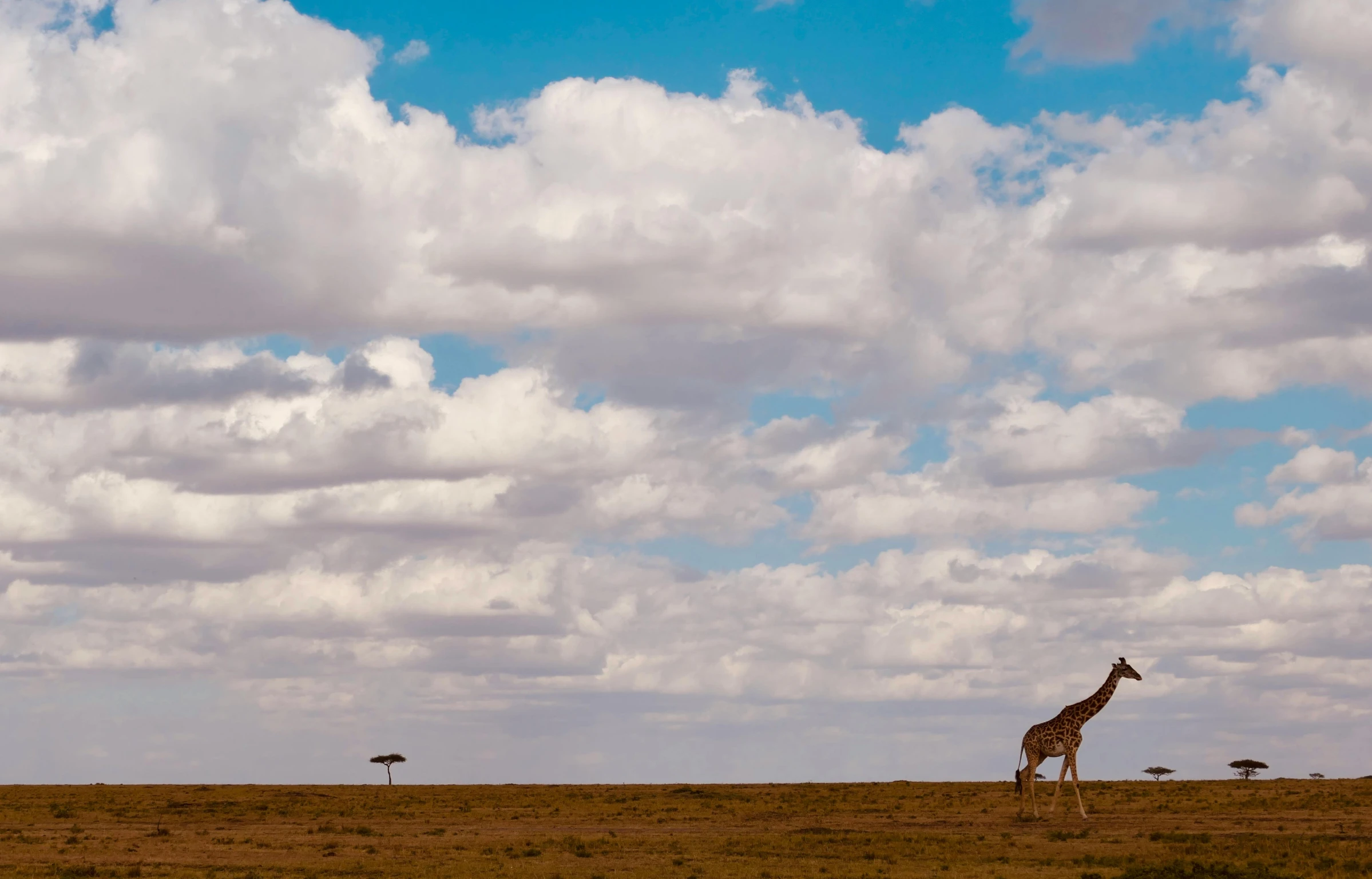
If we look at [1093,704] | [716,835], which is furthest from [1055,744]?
[716,835]

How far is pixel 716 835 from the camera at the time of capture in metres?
62.8

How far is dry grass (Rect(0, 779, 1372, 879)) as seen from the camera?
161ft

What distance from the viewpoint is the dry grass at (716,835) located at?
1934 inches

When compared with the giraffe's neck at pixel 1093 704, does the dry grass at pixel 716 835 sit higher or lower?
lower

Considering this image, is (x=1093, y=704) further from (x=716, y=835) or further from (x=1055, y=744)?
(x=716, y=835)

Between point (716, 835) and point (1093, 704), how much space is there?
60.3 ft

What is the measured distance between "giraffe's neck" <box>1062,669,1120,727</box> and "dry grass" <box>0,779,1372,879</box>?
4378mm

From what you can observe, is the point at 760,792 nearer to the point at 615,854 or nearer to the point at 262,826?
the point at 262,826

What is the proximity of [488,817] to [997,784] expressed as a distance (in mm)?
43267

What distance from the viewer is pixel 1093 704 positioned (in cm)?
6800

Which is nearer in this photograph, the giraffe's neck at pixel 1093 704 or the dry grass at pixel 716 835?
the dry grass at pixel 716 835

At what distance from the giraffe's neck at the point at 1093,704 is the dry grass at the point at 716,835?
4378 millimetres

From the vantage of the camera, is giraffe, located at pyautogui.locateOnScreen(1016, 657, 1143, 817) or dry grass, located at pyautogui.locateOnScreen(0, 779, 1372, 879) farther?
giraffe, located at pyautogui.locateOnScreen(1016, 657, 1143, 817)

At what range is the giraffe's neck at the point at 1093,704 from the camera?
66688 millimetres
